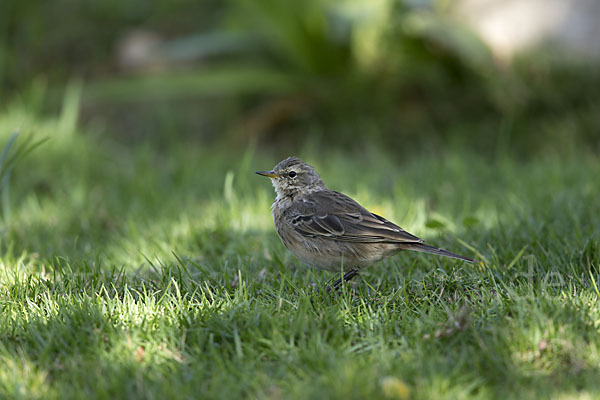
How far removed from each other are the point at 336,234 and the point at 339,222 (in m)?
0.11

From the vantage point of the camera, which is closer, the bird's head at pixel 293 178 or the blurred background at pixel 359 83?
the bird's head at pixel 293 178

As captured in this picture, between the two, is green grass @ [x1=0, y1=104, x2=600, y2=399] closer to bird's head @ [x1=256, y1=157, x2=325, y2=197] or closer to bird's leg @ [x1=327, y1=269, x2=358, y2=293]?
bird's leg @ [x1=327, y1=269, x2=358, y2=293]

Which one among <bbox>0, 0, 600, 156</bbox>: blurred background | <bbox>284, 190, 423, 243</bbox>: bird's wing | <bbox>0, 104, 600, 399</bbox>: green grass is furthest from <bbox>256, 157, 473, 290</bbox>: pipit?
<bbox>0, 0, 600, 156</bbox>: blurred background

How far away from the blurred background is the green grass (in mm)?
1777

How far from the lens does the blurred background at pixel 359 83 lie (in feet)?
26.3

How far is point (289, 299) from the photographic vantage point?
3.72 m

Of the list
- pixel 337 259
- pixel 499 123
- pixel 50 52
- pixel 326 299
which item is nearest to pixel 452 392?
pixel 326 299

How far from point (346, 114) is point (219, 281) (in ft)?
17.4

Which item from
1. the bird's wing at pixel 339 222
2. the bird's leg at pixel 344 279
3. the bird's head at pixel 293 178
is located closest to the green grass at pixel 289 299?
the bird's leg at pixel 344 279

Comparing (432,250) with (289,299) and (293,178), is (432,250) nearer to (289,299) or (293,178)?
(289,299)

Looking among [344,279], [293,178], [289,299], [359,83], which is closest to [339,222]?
[344,279]

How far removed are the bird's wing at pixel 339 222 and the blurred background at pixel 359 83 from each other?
11.5 feet

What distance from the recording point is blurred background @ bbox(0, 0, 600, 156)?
8.02 meters

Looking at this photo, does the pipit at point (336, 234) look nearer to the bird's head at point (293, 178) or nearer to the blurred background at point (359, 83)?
the bird's head at point (293, 178)
